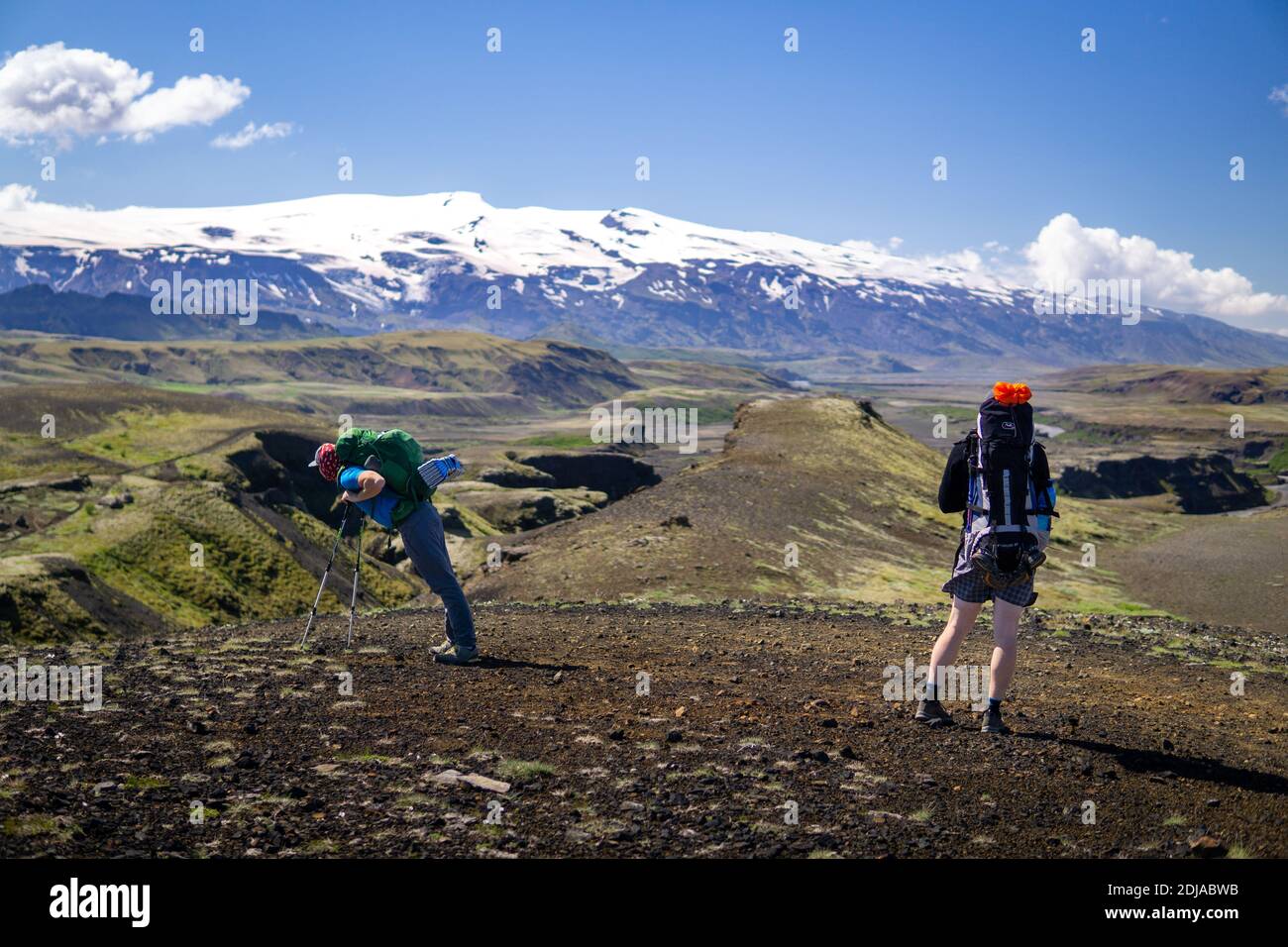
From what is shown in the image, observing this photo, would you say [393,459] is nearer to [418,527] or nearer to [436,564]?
[418,527]

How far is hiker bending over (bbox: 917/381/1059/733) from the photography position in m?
9.97

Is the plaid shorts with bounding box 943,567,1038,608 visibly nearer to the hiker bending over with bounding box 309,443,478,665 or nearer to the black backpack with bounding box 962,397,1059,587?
the black backpack with bounding box 962,397,1059,587

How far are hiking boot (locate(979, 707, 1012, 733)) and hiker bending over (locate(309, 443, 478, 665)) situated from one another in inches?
235

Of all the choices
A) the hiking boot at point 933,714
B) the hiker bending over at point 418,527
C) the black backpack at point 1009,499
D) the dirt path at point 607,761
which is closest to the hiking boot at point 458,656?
the hiker bending over at point 418,527

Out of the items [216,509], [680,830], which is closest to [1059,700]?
[680,830]

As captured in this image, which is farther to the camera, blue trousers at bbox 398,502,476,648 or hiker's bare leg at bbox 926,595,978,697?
blue trousers at bbox 398,502,476,648

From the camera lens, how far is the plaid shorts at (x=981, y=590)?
10.1 metres

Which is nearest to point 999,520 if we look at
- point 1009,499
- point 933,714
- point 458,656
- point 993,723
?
point 1009,499

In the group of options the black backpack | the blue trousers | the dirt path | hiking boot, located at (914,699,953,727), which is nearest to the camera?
the dirt path

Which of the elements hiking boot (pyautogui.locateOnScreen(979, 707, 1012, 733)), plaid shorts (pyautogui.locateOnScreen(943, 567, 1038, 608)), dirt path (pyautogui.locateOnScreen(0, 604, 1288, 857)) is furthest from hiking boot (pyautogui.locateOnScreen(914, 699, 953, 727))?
plaid shorts (pyautogui.locateOnScreen(943, 567, 1038, 608))

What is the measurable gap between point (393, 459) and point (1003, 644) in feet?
22.7

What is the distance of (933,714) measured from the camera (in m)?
10.7

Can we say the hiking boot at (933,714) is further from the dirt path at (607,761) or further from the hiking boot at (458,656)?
the hiking boot at (458,656)

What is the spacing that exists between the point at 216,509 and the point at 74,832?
25.8m
